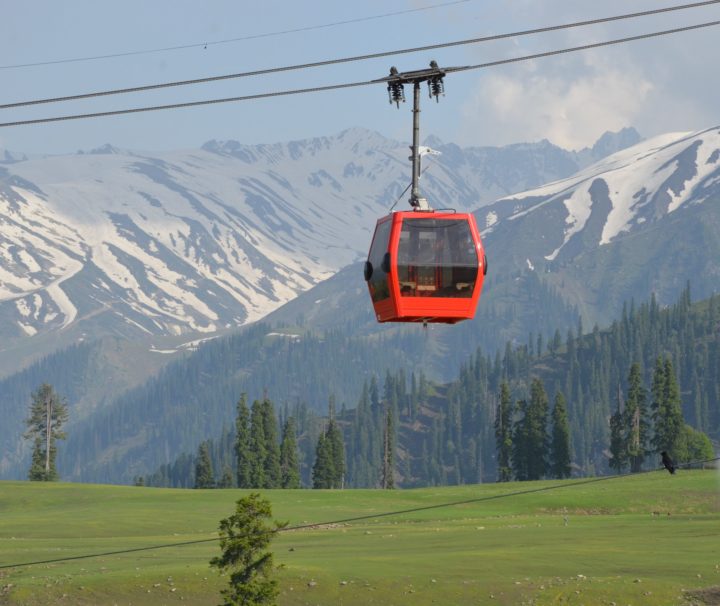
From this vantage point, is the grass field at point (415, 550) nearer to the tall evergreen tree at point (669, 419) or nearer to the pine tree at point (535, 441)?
the tall evergreen tree at point (669, 419)

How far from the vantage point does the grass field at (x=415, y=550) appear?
72.2 metres

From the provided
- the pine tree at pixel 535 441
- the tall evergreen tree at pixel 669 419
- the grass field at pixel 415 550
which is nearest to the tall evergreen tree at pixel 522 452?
the pine tree at pixel 535 441

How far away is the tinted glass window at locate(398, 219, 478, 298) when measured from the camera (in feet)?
137

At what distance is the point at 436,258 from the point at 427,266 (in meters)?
0.37

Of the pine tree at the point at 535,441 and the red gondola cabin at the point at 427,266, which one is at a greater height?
the pine tree at the point at 535,441

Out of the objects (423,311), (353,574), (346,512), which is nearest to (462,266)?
(423,311)

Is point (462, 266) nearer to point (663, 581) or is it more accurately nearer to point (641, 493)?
point (663, 581)

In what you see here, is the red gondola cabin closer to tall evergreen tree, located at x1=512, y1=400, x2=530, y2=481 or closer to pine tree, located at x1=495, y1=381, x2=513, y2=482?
pine tree, located at x1=495, y1=381, x2=513, y2=482

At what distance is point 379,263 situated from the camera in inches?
1679

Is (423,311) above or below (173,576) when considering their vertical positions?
above

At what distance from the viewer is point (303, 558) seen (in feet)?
270

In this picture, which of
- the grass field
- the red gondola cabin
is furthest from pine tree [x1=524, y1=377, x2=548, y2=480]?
the red gondola cabin

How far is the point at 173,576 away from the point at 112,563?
7.23 meters

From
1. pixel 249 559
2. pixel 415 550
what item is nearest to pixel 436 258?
pixel 249 559
